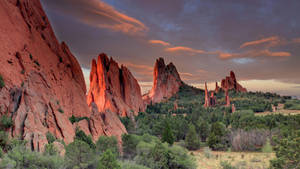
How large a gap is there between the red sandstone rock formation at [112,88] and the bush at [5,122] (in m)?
36.8

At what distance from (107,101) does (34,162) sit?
47.9 metres

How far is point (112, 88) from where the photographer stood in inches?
2611

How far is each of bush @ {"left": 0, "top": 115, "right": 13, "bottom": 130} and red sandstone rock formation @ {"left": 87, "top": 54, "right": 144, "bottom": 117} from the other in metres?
36.8

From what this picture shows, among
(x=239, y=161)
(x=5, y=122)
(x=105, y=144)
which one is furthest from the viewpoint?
(x=239, y=161)

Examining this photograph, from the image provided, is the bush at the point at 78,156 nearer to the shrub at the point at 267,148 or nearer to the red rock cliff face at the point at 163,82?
the shrub at the point at 267,148

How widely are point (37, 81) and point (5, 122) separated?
7193mm

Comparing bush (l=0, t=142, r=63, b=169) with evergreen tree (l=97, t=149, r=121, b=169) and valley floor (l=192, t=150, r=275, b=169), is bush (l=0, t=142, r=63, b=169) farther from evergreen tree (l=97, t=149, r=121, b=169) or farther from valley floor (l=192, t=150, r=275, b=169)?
valley floor (l=192, t=150, r=275, b=169)

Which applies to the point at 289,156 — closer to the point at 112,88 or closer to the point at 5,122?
the point at 5,122

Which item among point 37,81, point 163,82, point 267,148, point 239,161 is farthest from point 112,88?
point 163,82

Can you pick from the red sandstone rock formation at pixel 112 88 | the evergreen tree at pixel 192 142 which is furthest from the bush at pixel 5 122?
the red sandstone rock formation at pixel 112 88

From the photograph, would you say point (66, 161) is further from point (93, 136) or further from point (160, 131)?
point (160, 131)

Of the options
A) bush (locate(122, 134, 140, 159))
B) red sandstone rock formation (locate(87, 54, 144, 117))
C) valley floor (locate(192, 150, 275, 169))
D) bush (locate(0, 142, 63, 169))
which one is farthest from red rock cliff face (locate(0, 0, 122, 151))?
red sandstone rock formation (locate(87, 54, 144, 117))

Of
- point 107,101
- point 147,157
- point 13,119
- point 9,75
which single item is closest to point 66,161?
point 13,119

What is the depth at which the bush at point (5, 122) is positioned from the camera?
16766mm
